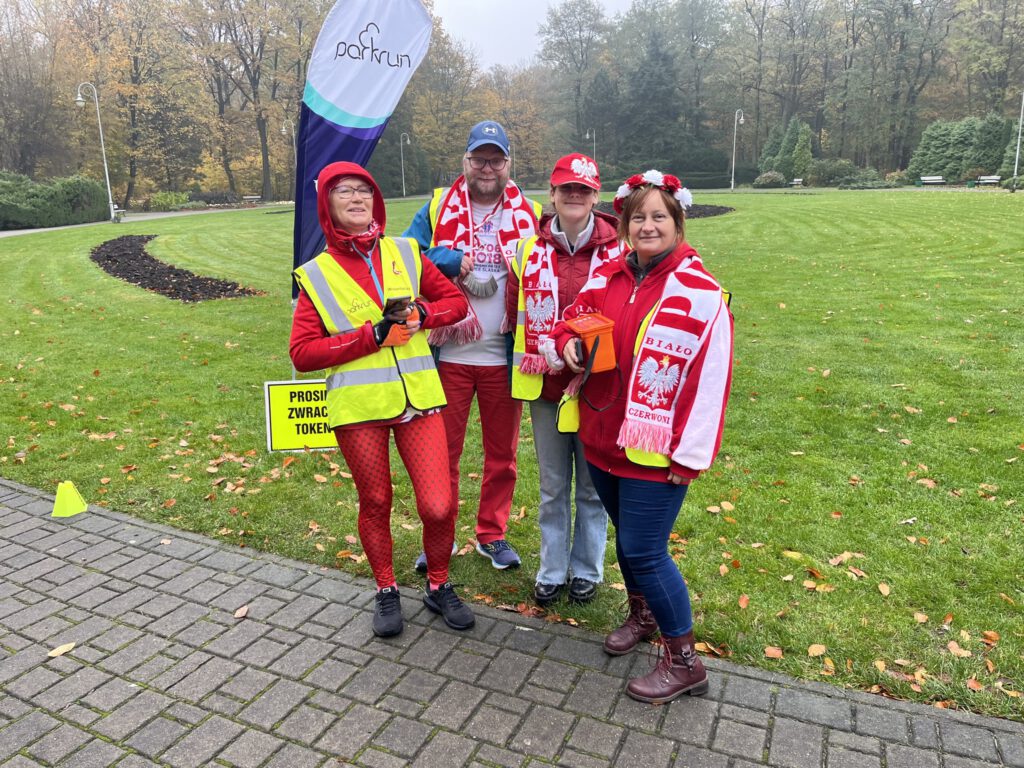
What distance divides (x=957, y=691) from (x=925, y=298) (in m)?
8.98

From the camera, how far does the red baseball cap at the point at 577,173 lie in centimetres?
313

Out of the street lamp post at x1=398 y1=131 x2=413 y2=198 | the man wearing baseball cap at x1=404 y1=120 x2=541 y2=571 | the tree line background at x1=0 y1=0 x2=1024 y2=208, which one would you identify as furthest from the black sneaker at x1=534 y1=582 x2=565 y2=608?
the street lamp post at x1=398 y1=131 x2=413 y2=198

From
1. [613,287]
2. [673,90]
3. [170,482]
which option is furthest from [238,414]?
[673,90]

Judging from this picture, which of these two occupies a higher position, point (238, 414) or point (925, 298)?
point (925, 298)

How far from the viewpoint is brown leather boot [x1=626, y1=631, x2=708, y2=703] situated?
2955mm

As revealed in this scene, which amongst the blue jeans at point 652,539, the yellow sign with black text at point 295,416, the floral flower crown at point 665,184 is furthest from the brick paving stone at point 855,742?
the yellow sign with black text at point 295,416

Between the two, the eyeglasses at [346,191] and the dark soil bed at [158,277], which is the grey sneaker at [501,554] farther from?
the dark soil bed at [158,277]

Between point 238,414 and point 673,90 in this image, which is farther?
point 673,90

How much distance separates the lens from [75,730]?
286 centimetres

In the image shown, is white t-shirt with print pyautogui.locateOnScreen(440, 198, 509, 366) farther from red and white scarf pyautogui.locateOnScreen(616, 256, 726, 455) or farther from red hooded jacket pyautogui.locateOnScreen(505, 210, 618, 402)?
red and white scarf pyautogui.locateOnScreen(616, 256, 726, 455)

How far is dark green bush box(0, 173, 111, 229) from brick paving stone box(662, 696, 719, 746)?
32201 mm

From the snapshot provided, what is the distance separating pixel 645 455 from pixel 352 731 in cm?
163

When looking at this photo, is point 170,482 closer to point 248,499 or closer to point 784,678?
point 248,499

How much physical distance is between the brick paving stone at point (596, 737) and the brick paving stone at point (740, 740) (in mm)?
378
